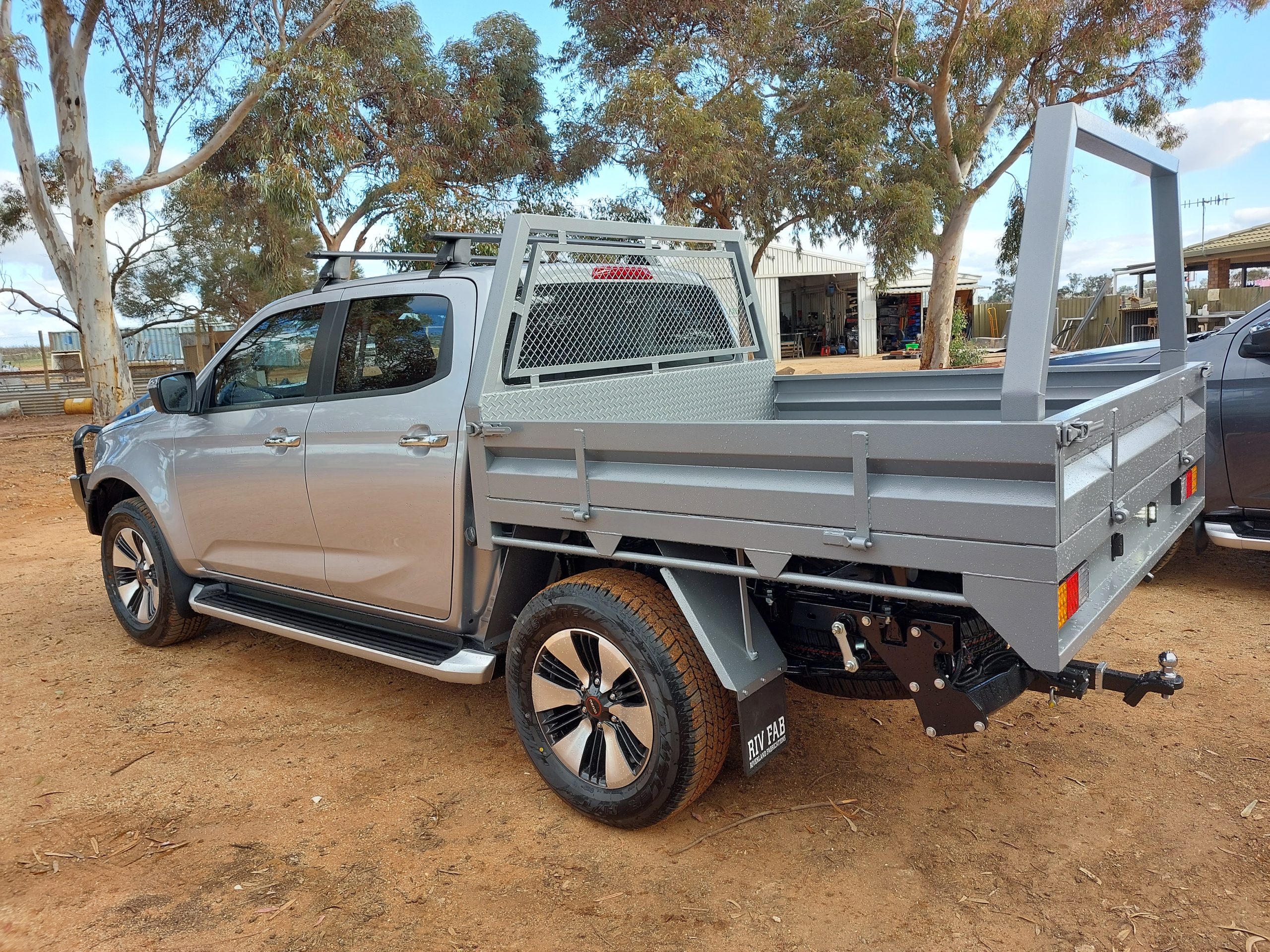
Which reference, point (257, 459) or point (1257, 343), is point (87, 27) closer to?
point (257, 459)

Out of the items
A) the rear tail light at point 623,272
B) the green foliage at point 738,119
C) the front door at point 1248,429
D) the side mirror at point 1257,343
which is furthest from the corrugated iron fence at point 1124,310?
the rear tail light at point 623,272

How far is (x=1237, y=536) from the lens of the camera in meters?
5.09

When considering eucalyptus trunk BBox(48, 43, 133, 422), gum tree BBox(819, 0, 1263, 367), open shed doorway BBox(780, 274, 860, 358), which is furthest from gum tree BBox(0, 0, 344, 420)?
open shed doorway BBox(780, 274, 860, 358)

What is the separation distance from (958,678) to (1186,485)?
1.74 meters

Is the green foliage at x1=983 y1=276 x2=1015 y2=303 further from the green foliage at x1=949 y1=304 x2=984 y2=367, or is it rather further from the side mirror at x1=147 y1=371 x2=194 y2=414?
the side mirror at x1=147 y1=371 x2=194 y2=414

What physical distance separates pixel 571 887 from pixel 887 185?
18.2 m

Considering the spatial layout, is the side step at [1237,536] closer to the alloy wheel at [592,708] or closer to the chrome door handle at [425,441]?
the alloy wheel at [592,708]

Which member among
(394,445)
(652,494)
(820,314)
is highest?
(820,314)

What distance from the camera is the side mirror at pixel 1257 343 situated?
16.8 ft

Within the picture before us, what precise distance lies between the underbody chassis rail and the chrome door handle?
5.33 ft

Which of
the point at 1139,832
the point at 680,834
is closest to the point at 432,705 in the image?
the point at 680,834

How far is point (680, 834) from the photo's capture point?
3.22m

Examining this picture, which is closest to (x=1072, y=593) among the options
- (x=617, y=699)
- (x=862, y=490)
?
(x=862, y=490)

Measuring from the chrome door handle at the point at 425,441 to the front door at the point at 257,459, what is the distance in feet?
2.40
